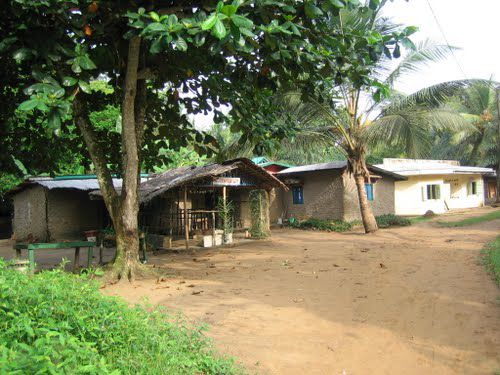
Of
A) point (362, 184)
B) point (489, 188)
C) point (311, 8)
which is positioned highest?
point (311, 8)

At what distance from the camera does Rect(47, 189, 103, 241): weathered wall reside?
683 inches

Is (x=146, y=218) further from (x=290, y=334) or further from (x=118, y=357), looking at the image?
(x=118, y=357)

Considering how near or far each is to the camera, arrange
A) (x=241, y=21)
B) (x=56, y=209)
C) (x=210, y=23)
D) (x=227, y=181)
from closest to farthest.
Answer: (x=210, y=23)
(x=241, y=21)
(x=227, y=181)
(x=56, y=209)

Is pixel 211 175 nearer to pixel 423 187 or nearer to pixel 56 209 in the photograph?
pixel 56 209

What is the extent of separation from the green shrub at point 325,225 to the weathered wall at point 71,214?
9.40 m

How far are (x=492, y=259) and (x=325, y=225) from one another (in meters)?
10.5

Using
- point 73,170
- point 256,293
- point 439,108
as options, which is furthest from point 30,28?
point 73,170

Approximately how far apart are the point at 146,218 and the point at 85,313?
1533 cm

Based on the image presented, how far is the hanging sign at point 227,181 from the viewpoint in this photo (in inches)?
545

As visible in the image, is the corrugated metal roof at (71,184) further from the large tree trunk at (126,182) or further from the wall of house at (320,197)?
the wall of house at (320,197)

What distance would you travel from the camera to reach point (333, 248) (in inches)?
489

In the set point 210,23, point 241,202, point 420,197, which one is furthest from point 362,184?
point 210,23

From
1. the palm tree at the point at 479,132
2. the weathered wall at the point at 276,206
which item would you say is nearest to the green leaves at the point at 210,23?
the weathered wall at the point at 276,206

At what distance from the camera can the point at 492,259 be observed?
8.38m
